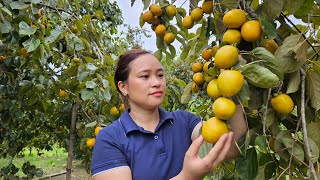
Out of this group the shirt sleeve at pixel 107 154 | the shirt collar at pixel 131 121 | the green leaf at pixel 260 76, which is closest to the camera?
the green leaf at pixel 260 76

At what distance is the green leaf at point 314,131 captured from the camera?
1073 mm

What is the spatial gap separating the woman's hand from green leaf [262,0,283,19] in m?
0.36

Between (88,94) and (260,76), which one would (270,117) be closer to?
(260,76)

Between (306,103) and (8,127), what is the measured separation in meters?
3.48

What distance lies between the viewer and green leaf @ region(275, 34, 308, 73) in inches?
39.1

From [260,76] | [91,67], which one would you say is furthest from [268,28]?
[91,67]

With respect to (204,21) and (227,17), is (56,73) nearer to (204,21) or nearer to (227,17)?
(204,21)

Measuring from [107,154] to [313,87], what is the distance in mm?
721

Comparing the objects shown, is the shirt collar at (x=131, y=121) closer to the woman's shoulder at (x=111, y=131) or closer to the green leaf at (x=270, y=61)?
the woman's shoulder at (x=111, y=131)

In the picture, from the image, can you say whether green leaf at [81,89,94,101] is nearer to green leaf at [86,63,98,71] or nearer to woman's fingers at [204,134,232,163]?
green leaf at [86,63,98,71]

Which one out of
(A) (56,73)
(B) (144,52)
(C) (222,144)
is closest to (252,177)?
(C) (222,144)

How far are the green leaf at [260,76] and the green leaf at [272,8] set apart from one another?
21cm

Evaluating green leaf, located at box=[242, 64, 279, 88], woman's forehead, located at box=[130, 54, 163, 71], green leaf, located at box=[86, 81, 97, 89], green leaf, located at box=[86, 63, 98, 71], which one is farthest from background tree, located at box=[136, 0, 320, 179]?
green leaf, located at box=[86, 63, 98, 71]

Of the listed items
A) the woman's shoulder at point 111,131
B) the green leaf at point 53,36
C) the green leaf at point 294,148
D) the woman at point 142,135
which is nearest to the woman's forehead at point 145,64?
the woman at point 142,135
